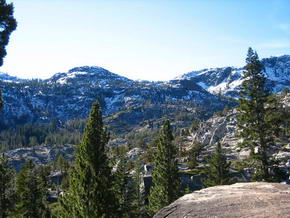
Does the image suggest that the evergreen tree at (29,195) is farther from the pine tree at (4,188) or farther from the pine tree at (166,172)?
the pine tree at (166,172)

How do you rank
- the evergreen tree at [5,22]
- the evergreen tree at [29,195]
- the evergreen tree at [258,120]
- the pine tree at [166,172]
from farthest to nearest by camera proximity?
the pine tree at [166,172] < the evergreen tree at [29,195] < the evergreen tree at [258,120] < the evergreen tree at [5,22]

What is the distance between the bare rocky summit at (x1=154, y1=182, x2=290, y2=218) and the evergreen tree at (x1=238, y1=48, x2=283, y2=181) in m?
17.9

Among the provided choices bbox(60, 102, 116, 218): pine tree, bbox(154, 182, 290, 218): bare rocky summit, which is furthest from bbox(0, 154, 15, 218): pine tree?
bbox(154, 182, 290, 218): bare rocky summit

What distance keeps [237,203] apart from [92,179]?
17.9 m

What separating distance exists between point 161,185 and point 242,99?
897 inches

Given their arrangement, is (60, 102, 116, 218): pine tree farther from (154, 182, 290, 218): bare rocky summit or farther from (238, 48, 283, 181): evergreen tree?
(238, 48, 283, 181): evergreen tree

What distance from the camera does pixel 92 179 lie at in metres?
30.1

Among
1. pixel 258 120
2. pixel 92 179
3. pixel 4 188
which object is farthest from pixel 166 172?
pixel 4 188

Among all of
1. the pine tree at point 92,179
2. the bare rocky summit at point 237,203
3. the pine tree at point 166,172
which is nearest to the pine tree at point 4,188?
the pine tree at point 92,179

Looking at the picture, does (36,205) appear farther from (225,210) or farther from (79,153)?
(225,210)

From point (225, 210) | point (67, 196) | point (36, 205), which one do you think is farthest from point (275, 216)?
point (36, 205)

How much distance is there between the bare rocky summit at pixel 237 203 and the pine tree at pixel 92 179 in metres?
13.9

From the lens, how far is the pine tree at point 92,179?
2920 cm

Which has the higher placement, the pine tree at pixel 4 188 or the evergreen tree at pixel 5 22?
the evergreen tree at pixel 5 22
